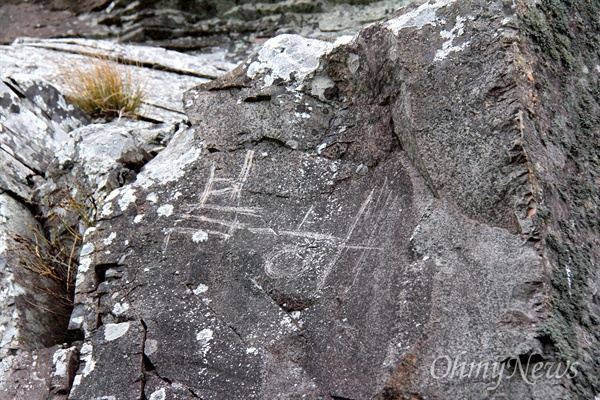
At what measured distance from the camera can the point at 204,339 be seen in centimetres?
272

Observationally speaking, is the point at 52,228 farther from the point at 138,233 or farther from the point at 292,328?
the point at 292,328

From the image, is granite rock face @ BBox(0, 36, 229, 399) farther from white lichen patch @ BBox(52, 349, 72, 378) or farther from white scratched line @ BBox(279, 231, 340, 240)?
white scratched line @ BBox(279, 231, 340, 240)

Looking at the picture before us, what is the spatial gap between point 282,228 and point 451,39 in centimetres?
92

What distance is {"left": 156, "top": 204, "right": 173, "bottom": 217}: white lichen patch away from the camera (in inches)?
123

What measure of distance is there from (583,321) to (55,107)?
3.19 meters

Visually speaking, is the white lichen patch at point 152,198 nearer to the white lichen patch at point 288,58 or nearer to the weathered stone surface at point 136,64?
the white lichen patch at point 288,58

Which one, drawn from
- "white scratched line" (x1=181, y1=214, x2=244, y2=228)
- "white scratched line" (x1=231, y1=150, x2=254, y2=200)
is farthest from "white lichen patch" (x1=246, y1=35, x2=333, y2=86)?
"white scratched line" (x1=181, y1=214, x2=244, y2=228)

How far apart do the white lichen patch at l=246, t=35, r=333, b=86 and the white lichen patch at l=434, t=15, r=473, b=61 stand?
0.61 m

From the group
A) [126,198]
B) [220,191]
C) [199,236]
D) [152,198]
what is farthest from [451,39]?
[126,198]

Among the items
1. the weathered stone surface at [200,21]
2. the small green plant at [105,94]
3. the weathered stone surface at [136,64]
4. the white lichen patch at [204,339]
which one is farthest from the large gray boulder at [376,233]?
the weathered stone surface at [200,21]

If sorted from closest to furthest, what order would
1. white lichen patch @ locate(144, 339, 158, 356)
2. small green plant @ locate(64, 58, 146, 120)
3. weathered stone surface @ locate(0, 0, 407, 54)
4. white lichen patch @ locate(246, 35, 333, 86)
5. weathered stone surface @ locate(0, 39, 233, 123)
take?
white lichen patch @ locate(144, 339, 158, 356)
white lichen patch @ locate(246, 35, 333, 86)
small green plant @ locate(64, 58, 146, 120)
weathered stone surface @ locate(0, 39, 233, 123)
weathered stone surface @ locate(0, 0, 407, 54)

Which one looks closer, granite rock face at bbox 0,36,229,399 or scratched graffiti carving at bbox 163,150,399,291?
scratched graffiti carving at bbox 163,150,399,291

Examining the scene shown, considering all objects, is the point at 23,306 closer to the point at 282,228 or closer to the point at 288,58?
the point at 282,228

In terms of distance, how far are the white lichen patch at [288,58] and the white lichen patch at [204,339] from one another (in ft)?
3.73
